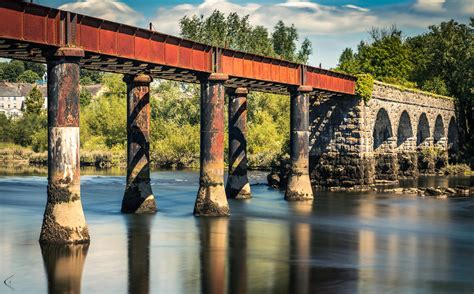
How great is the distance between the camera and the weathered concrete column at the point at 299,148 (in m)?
45.2

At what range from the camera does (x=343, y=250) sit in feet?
93.9

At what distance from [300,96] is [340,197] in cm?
700

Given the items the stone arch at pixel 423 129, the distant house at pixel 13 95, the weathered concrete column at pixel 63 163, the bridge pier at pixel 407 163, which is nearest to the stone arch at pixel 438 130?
the stone arch at pixel 423 129

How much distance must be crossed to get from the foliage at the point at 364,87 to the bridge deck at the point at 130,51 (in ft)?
20.9

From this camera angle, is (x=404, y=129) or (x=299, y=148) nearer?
(x=299, y=148)

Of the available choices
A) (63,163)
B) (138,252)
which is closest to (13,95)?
(63,163)

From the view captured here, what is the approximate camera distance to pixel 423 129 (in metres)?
77.7

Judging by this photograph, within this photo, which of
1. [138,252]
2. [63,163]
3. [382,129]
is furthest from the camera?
[382,129]

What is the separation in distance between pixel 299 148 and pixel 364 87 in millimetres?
11512

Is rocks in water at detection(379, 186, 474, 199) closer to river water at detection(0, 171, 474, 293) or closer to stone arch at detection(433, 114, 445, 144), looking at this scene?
river water at detection(0, 171, 474, 293)

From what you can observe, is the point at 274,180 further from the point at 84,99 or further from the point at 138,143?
the point at 84,99

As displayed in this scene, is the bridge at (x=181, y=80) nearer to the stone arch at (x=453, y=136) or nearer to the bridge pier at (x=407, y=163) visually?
the bridge pier at (x=407, y=163)

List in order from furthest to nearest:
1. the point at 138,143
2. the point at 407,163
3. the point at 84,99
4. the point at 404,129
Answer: the point at 84,99
the point at 404,129
the point at 407,163
the point at 138,143

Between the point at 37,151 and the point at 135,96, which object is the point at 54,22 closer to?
the point at 135,96
